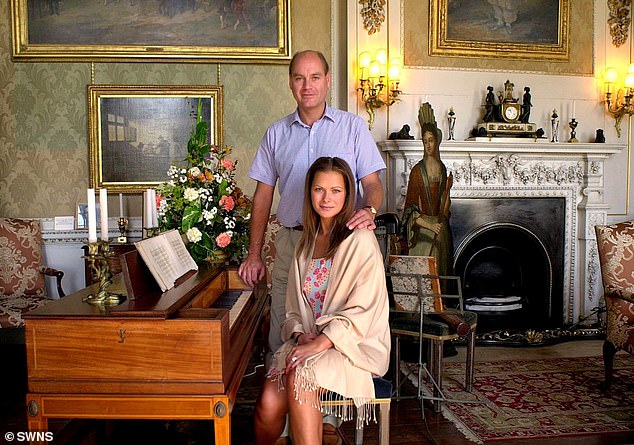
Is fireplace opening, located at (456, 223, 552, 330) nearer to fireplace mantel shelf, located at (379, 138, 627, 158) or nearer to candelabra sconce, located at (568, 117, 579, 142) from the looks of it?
fireplace mantel shelf, located at (379, 138, 627, 158)

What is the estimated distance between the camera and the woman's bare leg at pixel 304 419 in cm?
213

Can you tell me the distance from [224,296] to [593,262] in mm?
4353

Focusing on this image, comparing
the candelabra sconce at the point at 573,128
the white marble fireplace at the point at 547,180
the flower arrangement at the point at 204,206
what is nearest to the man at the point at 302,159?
the flower arrangement at the point at 204,206

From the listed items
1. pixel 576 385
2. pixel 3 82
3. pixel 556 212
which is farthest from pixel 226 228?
pixel 556 212

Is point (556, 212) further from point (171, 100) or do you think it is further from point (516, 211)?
point (171, 100)

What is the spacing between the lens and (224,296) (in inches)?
114

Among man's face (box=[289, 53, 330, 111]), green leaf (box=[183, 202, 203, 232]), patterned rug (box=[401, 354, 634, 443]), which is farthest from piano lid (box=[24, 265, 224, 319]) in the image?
patterned rug (box=[401, 354, 634, 443])

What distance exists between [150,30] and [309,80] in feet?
10.6

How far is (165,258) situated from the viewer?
2299 millimetres

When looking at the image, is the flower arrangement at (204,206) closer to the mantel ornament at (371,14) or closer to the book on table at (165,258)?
the book on table at (165,258)

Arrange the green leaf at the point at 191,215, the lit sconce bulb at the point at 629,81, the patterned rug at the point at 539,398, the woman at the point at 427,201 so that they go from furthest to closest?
1. the lit sconce bulb at the point at 629,81
2. the woman at the point at 427,201
3. the patterned rug at the point at 539,398
4. the green leaf at the point at 191,215

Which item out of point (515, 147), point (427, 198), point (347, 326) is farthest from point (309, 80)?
point (515, 147)

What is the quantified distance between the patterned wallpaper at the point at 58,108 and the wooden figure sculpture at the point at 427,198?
5.79ft

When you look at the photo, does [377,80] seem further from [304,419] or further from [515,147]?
[304,419]
